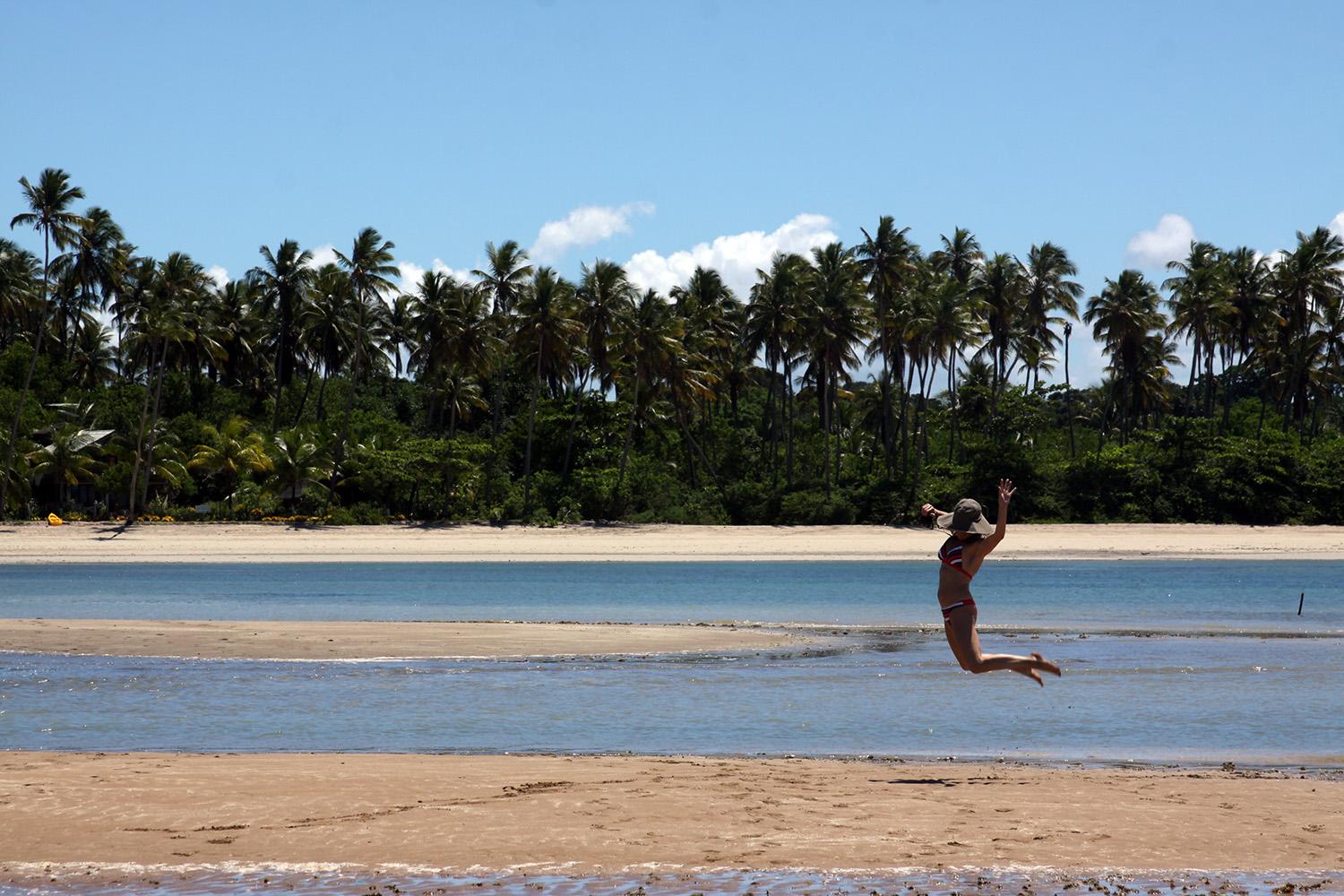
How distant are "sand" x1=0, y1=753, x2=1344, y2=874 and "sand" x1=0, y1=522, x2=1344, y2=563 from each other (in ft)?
125

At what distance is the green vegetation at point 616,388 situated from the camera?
58.3 metres

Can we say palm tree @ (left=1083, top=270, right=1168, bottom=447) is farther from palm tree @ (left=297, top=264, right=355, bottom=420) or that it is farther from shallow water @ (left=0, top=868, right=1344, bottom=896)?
shallow water @ (left=0, top=868, right=1344, bottom=896)

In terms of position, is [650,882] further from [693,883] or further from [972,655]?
[972,655]

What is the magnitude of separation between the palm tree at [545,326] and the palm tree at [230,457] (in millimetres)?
11374

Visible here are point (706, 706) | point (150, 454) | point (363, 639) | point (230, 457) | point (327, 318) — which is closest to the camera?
point (706, 706)

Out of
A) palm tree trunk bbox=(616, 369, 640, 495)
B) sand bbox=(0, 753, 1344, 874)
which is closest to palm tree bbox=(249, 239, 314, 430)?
palm tree trunk bbox=(616, 369, 640, 495)

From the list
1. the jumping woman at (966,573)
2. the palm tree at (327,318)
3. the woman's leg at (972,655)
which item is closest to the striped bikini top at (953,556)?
the jumping woman at (966,573)

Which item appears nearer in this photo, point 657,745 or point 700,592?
point 657,745

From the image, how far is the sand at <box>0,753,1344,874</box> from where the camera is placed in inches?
282

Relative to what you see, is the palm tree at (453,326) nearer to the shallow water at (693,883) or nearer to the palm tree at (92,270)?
the palm tree at (92,270)

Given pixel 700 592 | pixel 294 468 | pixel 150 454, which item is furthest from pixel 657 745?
pixel 150 454

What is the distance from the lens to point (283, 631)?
846 inches

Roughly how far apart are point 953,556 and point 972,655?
0.65 meters

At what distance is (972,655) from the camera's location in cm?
879
